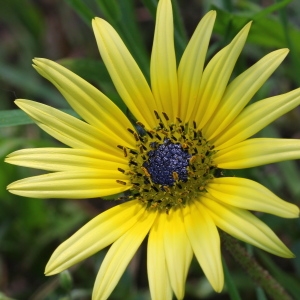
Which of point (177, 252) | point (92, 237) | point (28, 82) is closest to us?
point (177, 252)

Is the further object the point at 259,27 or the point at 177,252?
the point at 259,27

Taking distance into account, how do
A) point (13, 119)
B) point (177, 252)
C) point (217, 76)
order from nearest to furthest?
point (177, 252), point (217, 76), point (13, 119)

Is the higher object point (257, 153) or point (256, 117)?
point (256, 117)

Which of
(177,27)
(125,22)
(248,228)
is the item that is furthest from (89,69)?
(248,228)

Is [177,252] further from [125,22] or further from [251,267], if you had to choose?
[125,22]

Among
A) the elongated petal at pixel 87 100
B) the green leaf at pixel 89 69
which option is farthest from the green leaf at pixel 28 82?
the elongated petal at pixel 87 100

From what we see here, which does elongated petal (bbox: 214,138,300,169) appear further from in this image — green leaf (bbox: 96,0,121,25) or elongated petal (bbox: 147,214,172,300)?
green leaf (bbox: 96,0,121,25)

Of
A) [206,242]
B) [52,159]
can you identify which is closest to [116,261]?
[206,242]

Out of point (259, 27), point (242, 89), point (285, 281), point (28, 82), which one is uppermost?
point (28, 82)
